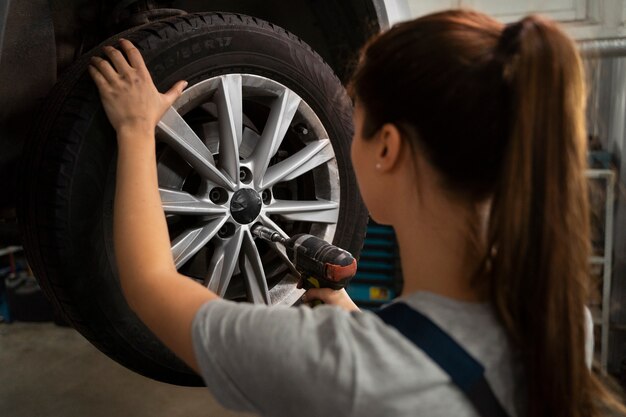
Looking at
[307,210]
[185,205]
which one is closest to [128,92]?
[185,205]

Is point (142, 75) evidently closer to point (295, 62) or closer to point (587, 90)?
point (295, 62)

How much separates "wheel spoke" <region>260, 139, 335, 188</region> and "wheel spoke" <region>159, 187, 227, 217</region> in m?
0.12

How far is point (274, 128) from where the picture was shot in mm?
1259

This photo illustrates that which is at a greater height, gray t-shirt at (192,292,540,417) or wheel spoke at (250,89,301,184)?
wheel spoke at (250,89,301,184)

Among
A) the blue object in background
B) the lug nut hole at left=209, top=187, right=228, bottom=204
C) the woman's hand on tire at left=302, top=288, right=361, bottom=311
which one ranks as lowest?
the blue object in background

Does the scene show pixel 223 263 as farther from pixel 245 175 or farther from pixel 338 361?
pixel 338 361

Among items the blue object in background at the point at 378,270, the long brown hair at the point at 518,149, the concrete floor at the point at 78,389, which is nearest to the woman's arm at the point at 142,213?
the long brown hair at the point at 518,149

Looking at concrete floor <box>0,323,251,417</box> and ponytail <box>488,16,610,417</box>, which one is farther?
concrete floor <box>0,323,251,417</box>

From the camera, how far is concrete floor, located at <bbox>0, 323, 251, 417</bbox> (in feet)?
9.16

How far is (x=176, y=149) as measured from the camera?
1.13 m

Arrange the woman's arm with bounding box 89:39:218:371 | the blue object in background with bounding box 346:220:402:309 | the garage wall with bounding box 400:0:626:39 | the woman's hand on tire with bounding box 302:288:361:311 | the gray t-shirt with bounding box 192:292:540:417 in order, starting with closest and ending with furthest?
1. the gray t-shirt with bounding box 192:292:540:417
2. the woman's arm with bounding box 89:39:218:371
3. the woman's hand on tire with bounding box 302:288:361:311
4. the garage wall with bounding box 400:0:626:39
5. the blue object in background with bounding box 346:220:402:309

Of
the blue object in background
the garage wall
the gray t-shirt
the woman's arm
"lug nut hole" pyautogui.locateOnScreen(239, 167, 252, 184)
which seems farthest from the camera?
the blue object in background

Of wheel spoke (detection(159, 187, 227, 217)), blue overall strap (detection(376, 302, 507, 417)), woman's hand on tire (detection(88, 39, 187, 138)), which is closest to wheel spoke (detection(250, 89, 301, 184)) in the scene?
wheel spoke (detection(159, 187, 227, 217))

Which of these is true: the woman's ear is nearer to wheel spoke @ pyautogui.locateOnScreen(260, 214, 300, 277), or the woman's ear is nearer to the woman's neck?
the woman's neck
